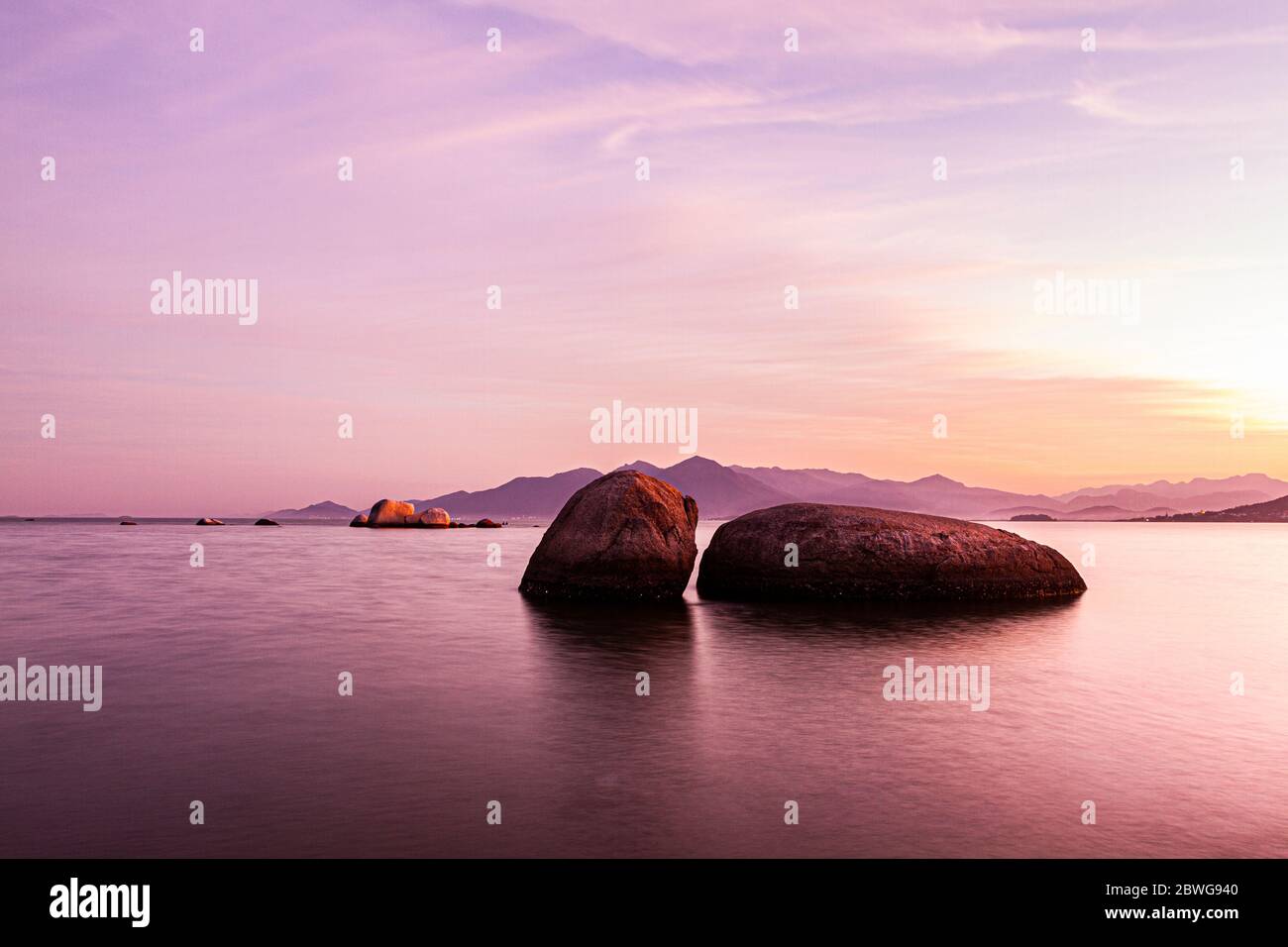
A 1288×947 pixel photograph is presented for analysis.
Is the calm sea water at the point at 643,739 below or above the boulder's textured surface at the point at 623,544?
below

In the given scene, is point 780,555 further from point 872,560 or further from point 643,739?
point 643,739

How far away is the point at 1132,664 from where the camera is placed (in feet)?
42.1

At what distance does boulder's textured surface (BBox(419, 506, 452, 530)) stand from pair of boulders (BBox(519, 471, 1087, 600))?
281 ft

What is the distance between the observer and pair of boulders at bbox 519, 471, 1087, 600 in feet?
62.2

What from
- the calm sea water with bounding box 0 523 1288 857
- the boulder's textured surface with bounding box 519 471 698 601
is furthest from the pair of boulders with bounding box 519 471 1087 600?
the calm sea water with bounding box 0 523 1288 857

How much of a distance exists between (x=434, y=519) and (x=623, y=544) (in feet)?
291

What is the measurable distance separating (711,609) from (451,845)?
13314 mm

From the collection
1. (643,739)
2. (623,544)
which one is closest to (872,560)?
(623,544)

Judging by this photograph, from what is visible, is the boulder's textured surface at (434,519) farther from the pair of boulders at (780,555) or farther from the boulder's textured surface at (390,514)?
the pair of boulders at (780,555)

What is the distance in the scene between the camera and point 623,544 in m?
18.9

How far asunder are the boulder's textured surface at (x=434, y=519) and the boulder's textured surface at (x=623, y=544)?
86.6 metres

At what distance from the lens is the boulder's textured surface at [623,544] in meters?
18.8

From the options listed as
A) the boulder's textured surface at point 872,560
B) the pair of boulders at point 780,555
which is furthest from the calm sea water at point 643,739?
the boulder's textured surface at point 872,560
